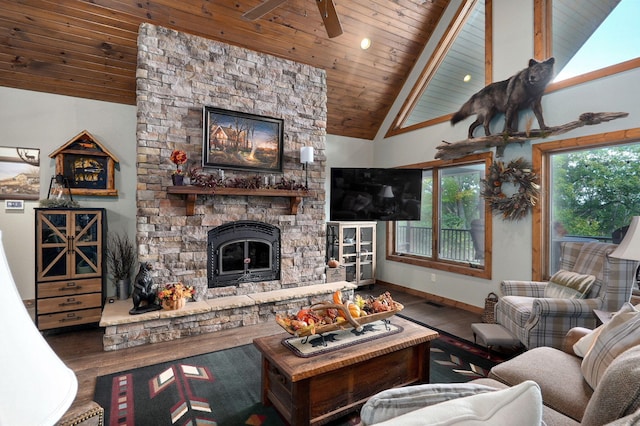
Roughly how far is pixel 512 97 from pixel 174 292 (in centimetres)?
454

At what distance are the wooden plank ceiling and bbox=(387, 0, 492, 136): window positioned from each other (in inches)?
13.5

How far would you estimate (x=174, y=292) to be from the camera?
350 cm

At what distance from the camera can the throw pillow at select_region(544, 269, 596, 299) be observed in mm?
2883

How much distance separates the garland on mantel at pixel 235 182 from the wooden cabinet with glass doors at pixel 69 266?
120cm

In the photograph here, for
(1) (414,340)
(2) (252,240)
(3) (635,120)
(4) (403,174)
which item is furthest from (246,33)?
(3) (635,120)

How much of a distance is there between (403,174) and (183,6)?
354cm

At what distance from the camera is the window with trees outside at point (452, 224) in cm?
461

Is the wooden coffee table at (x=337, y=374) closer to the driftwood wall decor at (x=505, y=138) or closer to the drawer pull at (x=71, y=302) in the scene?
the drawer pull at (x=71, y=302)

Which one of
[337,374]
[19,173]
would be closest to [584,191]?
[337,374]

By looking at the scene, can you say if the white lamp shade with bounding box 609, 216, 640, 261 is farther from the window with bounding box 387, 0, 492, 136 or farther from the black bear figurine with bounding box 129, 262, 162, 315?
the black bear figurine with bounding box 129, 262, 162, 315

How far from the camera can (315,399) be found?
2008 mm

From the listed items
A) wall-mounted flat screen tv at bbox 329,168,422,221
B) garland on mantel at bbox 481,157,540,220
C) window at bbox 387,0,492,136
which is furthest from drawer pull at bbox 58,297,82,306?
window at bbox 387,0,492,136

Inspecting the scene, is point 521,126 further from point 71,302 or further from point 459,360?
point 71,302

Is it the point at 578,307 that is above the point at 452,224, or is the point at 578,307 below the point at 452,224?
below
